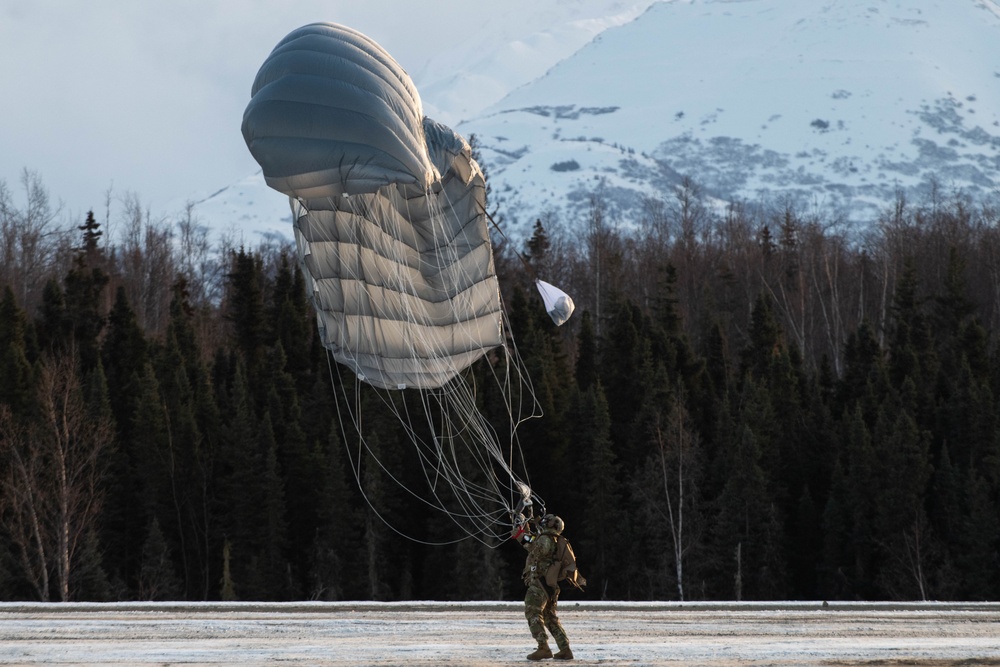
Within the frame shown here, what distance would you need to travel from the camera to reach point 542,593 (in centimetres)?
1047

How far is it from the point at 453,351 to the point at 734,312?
51.1 metres

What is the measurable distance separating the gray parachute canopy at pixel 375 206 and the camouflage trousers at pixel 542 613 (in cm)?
393

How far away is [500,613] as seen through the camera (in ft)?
43.9

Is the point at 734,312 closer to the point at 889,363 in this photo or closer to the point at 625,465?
the point at 889,363

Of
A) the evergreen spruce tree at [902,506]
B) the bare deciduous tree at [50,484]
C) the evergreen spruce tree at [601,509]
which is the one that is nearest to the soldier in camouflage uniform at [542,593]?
the bare deciduous tree at [50,484]

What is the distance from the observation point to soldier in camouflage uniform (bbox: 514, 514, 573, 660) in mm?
10367

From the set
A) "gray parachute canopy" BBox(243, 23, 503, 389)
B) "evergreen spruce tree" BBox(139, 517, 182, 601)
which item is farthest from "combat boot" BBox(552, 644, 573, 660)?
"evergreen spruce tree" BBox(139, 517, 182, 601)

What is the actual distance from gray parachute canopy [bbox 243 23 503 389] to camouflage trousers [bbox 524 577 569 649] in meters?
3.93

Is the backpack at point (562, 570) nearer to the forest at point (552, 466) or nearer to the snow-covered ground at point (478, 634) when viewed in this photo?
the snow-covered ground at point (478, 634)

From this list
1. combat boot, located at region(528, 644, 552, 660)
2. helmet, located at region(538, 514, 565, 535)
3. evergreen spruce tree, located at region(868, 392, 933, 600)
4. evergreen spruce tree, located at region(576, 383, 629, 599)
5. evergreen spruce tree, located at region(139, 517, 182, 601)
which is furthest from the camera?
evergreen spruce tree, located at region(576, 383, 629, 599)

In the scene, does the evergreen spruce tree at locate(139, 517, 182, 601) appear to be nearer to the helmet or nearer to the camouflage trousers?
the helmet

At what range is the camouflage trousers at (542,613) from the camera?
10.4 meters

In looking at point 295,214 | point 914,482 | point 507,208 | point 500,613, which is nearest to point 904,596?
point 914,482

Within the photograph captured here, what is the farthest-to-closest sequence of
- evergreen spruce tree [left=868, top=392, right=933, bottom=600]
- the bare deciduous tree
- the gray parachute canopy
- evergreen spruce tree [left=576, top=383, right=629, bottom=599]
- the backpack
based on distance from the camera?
1. evergreen spruce tree [left=576, top=383, right=629, bottom=599]
2. evergreen spruce tree [left=868, top=392, right=933, bottom=600]
3. the bare deciduous tree
4. the gray parachute canopy
5. the backpack
